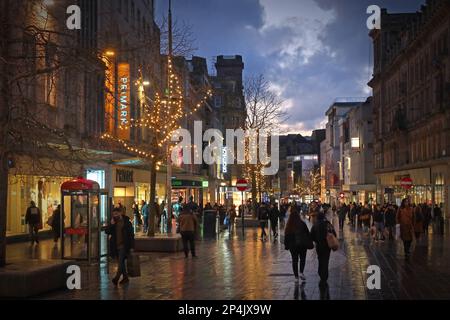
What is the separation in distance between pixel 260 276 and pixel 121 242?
140 inches

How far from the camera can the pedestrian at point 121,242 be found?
49.2 ft

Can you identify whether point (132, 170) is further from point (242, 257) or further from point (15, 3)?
point (15, 3)

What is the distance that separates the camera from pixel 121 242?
591 inches

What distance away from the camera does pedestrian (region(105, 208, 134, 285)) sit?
15.0 metres

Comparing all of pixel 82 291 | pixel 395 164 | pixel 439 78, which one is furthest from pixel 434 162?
pixel 82 291

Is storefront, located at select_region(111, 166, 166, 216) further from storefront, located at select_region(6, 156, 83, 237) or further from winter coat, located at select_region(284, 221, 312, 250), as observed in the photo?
winter coat, located at select_region(284, 221, 312, 250)

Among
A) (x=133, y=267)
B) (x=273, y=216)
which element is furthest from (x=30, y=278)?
(x=273, y=216)

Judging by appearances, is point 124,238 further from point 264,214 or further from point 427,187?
point 427,187

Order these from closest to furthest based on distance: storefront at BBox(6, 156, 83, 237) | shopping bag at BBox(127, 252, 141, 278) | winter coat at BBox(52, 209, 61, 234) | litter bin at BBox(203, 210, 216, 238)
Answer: shopping bag at BBox(127, 252, 141, 278) → winter coat at BBox(52, 209, 61, 234) → storefront at BBox(6, 156, 83, 237) → litter bin at BBox(203, 210, 216, 238)

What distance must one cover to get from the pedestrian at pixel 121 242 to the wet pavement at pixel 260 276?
0.35m

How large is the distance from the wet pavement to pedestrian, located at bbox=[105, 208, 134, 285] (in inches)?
13.6

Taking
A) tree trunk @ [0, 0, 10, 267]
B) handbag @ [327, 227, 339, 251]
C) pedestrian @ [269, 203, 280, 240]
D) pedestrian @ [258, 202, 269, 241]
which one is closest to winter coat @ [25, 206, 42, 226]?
pedestrian @ [258, 202, 269, 241]

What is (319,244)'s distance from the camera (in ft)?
48.9

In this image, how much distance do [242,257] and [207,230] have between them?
11.2 metres
